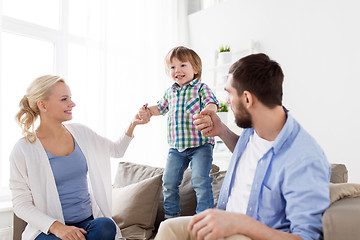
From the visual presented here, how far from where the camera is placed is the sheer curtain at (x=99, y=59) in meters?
2.61

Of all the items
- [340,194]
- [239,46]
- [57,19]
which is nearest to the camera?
[340,194]

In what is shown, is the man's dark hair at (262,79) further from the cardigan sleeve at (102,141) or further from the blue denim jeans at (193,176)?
the cardigan sleeve at (102,141)

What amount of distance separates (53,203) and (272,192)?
3.53ft

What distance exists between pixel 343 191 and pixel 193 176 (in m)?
0.91

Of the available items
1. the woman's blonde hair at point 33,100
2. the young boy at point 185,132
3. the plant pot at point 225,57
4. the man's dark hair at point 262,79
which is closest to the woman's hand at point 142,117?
the young boy at point 185,132

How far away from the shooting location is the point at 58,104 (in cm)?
168

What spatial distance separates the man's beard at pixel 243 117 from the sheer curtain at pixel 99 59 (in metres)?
1.93

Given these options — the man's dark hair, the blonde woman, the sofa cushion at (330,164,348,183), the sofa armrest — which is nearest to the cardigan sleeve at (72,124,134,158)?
the blonde woman

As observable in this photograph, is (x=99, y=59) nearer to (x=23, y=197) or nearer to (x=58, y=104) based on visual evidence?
(x=58, y=104)

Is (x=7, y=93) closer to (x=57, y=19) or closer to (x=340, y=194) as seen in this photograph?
(x=57, y=19)

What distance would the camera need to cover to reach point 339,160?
2455 millimetres

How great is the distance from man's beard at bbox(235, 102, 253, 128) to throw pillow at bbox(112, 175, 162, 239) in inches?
40.9

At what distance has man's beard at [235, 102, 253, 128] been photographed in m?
1.16

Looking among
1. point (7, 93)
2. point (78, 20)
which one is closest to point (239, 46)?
point (78, 20)
